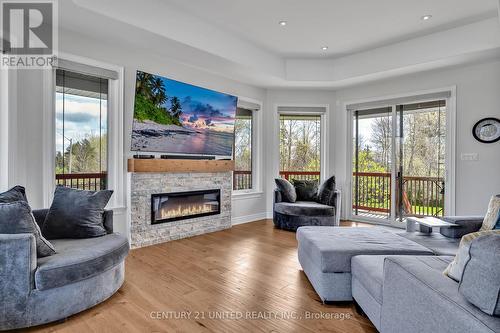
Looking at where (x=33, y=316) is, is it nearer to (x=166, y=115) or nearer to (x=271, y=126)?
(x=166, y=115)

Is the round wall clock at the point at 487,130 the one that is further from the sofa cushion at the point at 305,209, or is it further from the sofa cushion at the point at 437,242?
the sofa cushion at the point at 305,209

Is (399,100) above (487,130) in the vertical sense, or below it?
above

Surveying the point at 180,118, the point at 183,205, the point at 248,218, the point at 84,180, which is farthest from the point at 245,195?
the point at 84,180

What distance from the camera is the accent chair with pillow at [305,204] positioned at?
4691 millimetres

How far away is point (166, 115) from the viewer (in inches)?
163

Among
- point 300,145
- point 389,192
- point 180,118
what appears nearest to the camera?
point 180,118

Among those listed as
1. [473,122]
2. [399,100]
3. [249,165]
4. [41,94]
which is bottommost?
[249,165]

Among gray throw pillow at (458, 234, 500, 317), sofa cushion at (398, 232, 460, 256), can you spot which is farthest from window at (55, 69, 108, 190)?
gray throw pillow at (458, 234, 500, 317)

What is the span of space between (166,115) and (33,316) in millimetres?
2812

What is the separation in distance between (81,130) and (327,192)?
385cm

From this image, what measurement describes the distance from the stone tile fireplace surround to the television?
38 centimetres

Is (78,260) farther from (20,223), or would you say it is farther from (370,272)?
(370,272)

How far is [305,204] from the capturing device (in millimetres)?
4938

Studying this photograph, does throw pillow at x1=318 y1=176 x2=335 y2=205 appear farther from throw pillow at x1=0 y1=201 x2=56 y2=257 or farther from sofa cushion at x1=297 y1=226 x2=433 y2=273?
throw pillow at x1=0 y1=201 x2=56 y2=257
